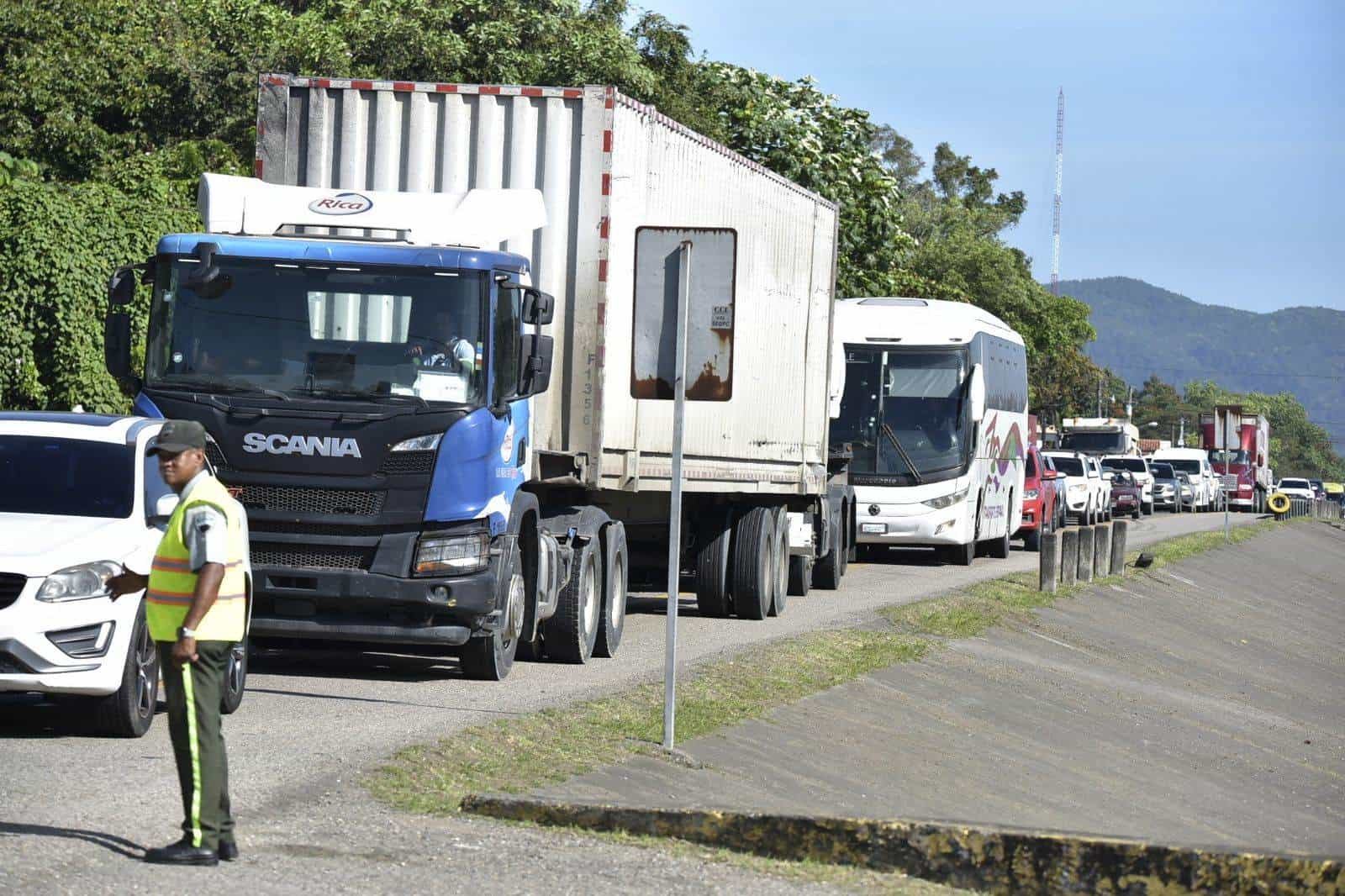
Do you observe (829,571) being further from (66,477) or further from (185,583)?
(185,583)

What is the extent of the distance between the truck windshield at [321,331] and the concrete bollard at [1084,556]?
1823cm

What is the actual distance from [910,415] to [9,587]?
19538 mm

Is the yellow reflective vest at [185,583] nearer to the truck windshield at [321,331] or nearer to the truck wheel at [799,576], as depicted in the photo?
the truck windshield at [321,331]

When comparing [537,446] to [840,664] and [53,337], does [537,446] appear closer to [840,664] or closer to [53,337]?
[840,664]

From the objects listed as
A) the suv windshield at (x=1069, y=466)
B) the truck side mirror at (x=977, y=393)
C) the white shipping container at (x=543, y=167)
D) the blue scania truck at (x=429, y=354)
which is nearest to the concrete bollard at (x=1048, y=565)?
the truck side mirror at (x=977, y=393)

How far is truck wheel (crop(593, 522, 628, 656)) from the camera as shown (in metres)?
14.6

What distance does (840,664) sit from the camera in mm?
15461

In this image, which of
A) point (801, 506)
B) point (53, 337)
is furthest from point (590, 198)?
point (53, 337)

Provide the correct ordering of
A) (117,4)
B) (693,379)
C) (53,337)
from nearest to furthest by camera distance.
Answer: (693,379) < (53,337) < (117,4)

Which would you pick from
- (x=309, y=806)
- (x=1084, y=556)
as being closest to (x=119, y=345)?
(x=309, y=806)

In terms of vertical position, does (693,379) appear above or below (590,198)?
below

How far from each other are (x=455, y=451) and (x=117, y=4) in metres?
28.2

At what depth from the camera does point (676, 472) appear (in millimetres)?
10367

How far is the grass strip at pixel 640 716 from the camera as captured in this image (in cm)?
901
